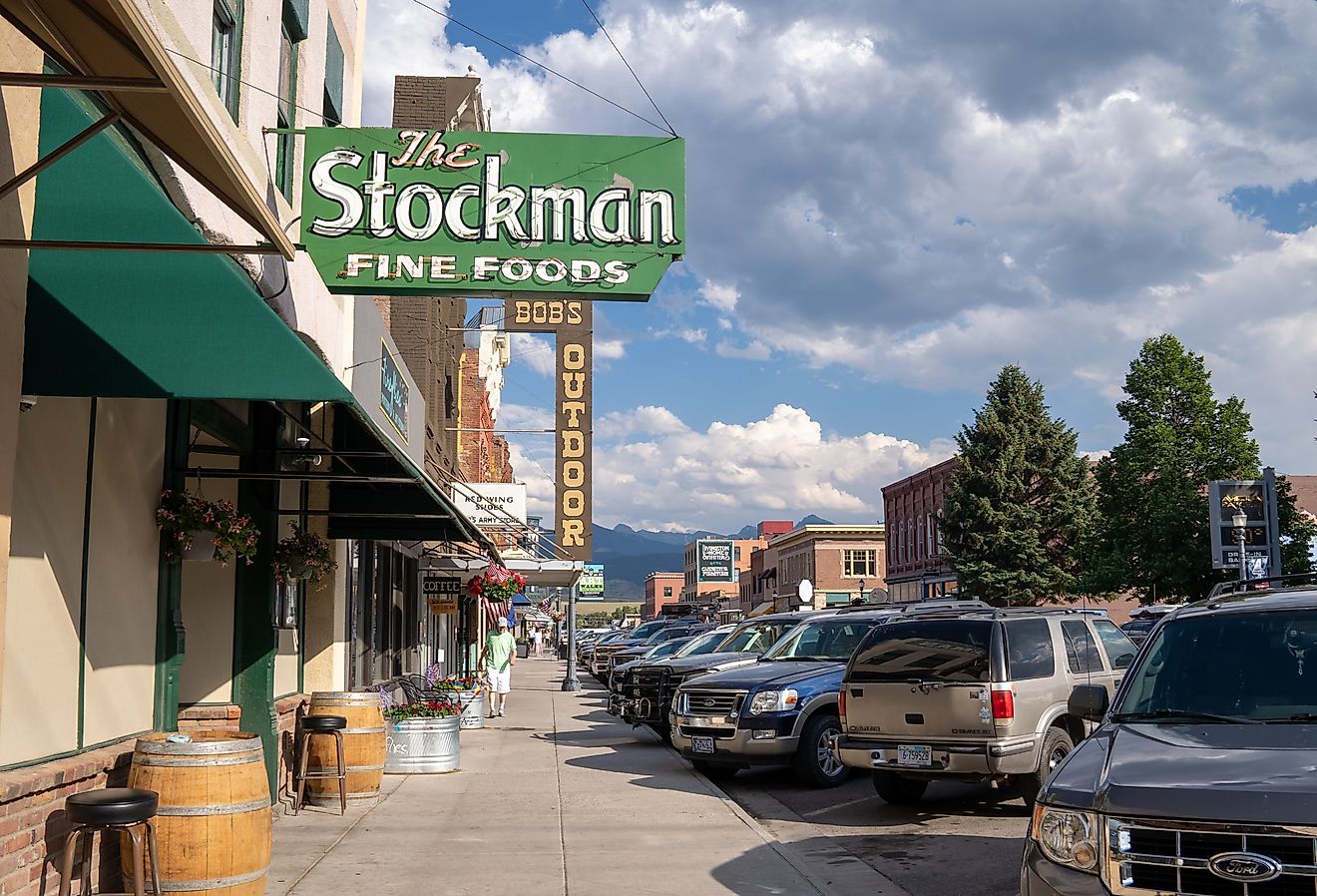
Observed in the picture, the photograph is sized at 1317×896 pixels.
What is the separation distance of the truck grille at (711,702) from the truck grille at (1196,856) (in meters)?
8.75

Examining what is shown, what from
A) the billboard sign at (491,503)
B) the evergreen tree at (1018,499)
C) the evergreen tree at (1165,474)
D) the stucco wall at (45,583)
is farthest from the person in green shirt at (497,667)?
the evergreen tree at (1018,499)

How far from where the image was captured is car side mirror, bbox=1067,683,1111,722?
651 cm

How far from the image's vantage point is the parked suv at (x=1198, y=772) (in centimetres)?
467

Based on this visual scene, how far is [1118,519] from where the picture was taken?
51.4 metres

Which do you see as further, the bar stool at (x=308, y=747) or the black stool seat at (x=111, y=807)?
the bar stool at (x=308, y=747)

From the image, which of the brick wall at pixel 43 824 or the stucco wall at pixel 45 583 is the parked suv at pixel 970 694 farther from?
the stucco wall at pixel 45 583

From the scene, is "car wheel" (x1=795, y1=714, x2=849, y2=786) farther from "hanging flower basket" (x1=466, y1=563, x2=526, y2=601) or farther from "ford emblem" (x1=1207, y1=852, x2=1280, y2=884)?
"hanging flower basket" (x1=466, y1=563, x2=526, y2=601)

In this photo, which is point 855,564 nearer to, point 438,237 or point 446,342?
point 446,342

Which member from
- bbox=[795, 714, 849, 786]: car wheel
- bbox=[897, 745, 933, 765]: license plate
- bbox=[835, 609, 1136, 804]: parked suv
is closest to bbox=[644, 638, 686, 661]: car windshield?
bbox=[795, 714, 849, 786]: car wheel

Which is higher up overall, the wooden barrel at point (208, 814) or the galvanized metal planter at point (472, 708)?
the wooden barrel at point (208, 814)

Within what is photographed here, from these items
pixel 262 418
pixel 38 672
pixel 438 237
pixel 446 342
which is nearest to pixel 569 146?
pixel 438 237

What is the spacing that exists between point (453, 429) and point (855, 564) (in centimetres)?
6279

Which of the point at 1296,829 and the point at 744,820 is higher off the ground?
the point at 1296,829

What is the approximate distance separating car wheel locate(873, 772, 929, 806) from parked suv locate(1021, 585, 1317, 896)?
16.5 feet
